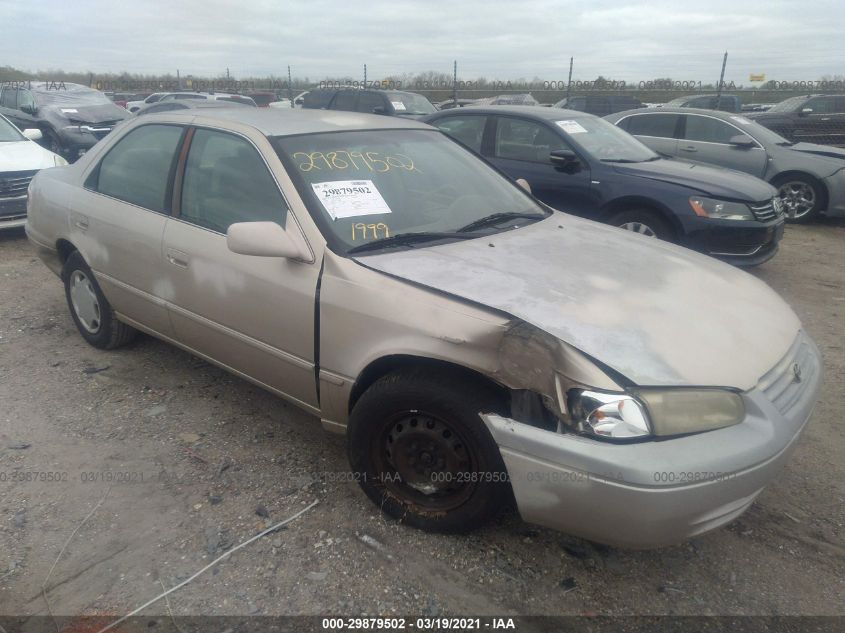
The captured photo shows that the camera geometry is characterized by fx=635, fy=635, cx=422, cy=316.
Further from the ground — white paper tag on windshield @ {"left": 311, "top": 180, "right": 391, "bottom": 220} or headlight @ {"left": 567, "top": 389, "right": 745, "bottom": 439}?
Answer: white paper tag on windshield @ {"left": 311, "top": 180, "right": 391, "bottom": 220}

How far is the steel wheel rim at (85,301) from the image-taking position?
160 inches

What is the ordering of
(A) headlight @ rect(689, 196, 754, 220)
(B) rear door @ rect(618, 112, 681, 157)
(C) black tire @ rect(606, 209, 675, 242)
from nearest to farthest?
(A) headlight @ rect(689, 196, 754, 220) < (C) black tire @ rect(606, 209, 675, 242) < (B) rear door @ rect(618, 112, 681, 157)

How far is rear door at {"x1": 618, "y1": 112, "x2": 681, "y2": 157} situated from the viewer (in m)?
8.90

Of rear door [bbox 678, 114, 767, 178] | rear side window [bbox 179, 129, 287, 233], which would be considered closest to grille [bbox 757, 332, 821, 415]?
rear side window [bbox 179, 129, 287, 233]

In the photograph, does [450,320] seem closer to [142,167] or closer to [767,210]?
[142,167]

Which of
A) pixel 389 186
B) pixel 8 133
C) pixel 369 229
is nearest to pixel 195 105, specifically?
pixel 8 133

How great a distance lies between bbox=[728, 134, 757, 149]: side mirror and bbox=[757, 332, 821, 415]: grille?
6730 mm

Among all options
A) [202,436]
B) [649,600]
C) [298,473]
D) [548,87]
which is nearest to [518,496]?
[649,600]

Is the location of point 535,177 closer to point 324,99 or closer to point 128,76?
point 324,99

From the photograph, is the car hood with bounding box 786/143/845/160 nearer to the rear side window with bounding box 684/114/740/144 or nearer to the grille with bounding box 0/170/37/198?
the rear side window with bounding box 684/114/740/144

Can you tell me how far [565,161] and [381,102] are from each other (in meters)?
8.27

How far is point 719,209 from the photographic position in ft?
18.4

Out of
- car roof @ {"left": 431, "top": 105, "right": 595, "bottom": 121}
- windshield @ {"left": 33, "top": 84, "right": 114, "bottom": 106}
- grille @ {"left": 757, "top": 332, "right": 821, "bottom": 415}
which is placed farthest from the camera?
windshield @ {"left": 33, "top": 84, "right": 114, "bottom": 106}

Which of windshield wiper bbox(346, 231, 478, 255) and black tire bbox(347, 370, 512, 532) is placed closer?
black tire bbox(347, 370, 512, 532)
